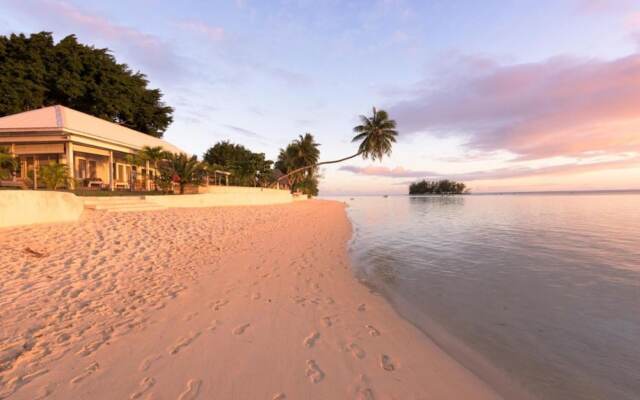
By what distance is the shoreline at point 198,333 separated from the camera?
101 inches

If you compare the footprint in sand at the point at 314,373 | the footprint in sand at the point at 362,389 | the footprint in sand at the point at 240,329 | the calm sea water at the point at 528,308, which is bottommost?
the calm sea water at the point at 528,308

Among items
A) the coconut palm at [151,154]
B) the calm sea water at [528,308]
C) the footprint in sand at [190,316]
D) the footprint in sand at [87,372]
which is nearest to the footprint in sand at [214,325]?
the footprint in sand at [190,316]

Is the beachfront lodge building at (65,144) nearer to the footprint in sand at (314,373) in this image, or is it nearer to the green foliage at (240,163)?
the green foliage at (240,163)

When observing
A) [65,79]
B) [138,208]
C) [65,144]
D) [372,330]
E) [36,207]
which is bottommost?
[372,330]

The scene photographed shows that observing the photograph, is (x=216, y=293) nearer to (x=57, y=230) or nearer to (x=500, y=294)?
(x=500, y=294)

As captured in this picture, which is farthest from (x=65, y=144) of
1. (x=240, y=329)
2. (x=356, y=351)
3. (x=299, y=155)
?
(x=299, y=155)

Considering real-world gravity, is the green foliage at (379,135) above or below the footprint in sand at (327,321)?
above

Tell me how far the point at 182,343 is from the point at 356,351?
6.73 feet

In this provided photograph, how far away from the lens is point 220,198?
20.3 m

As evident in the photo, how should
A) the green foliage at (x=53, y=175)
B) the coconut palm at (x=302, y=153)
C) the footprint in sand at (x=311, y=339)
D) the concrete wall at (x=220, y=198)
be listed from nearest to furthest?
1. the footprint in sand at (x=311, y=339)
2. the green foliage at (x=53, y=175)
3. the concrete wall at (x=220, y=198)
4. the coconut palm at (x=302, y=153)

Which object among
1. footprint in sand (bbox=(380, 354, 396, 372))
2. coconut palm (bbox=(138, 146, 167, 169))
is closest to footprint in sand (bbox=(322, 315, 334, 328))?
footprint in sand (bbox=(380, 354, 396, 372))

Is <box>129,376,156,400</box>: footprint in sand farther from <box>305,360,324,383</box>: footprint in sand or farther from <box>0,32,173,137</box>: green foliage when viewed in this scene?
<box>0,32,173,137</box>: green foliage

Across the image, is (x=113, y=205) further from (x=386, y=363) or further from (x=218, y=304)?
(x=386, y=363)

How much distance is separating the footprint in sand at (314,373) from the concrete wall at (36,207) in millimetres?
9706
